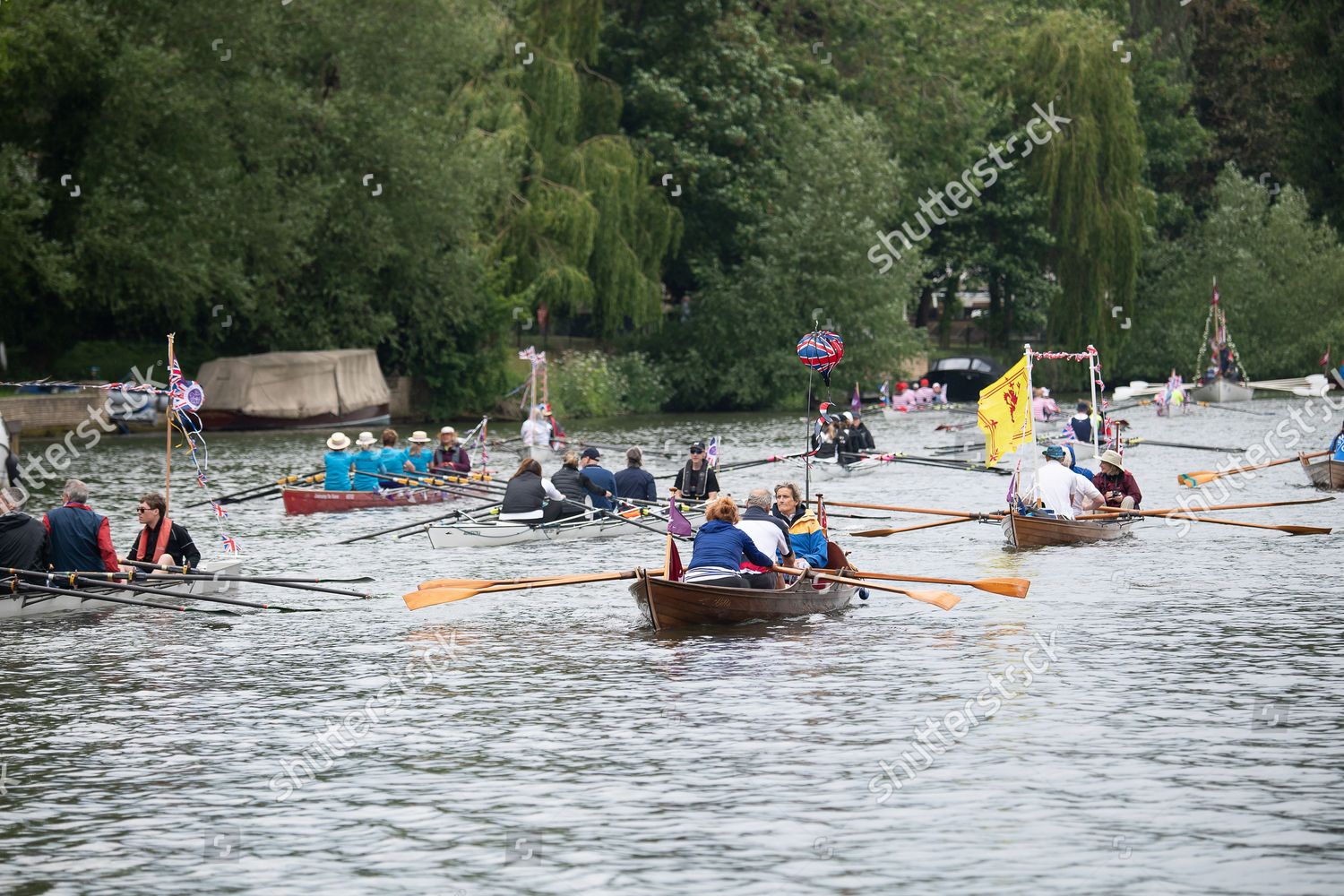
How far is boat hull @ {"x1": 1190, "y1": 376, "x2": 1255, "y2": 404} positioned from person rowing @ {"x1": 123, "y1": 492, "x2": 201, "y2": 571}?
5035cm

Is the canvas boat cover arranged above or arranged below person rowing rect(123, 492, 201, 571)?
above

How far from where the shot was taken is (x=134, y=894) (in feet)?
34.9

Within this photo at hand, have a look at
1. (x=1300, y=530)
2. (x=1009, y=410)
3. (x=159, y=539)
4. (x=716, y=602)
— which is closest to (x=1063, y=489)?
(x=1009, y=410)

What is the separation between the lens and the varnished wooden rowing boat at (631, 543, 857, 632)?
18438 millimetres

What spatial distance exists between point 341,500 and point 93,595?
43.9 feet

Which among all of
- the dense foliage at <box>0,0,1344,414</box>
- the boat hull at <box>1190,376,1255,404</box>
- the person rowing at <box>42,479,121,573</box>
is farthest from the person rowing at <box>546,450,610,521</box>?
the boat hull at <box>1190,376,1255,404</box>

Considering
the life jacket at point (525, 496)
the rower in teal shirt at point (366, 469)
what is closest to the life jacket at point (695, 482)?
the life jacket at point (525, 496)

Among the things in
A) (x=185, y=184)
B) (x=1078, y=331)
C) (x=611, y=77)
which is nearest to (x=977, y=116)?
(x=1078, y=331)

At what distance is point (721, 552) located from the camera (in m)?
18.8

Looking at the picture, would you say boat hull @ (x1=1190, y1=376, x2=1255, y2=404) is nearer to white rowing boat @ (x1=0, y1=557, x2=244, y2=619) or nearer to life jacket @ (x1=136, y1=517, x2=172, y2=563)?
white rowing boat @ (x1=0, y1=557, x2=244, y2=619)

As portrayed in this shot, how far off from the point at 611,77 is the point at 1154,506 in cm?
4016

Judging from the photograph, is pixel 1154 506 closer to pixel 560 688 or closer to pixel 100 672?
pixel 560 688

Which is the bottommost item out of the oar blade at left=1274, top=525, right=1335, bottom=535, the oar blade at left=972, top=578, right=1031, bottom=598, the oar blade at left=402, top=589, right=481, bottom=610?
the oar blade at left=1274, top=525, right=1335, bottom=535

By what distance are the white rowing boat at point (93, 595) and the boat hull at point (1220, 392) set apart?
163 ft
